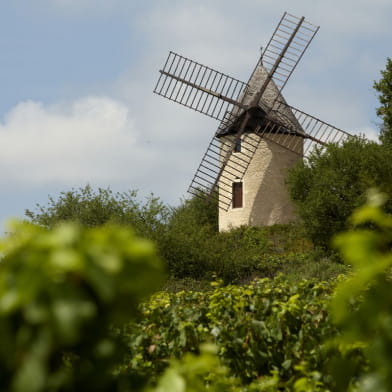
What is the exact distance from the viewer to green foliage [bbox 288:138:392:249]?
75.8ft

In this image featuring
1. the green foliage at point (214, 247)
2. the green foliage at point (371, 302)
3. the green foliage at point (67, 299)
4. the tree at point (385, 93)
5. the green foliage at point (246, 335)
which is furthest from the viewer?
the tree at point (385, 93)

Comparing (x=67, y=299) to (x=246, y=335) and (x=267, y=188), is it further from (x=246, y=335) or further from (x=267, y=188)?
(x=267, y=188)

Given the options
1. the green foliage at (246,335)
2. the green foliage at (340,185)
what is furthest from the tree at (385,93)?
the green foliage at (246,335)

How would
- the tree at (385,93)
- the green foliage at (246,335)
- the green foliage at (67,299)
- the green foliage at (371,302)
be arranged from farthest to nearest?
the tree at (385,93)
the green foliage at (246,335)
the green foliage at (371,302)
the green foliage at (67,299)

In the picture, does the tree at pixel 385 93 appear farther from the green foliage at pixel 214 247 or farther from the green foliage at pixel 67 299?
the green foliage at pixel 67 299

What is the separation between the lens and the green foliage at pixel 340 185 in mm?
23109

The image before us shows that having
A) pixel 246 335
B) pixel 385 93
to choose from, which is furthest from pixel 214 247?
pixel 246 335

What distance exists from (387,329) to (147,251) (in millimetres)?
626

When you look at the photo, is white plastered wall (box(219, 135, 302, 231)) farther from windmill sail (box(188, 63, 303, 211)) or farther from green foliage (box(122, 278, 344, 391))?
green foliage (box(122, 278, 344, 391))

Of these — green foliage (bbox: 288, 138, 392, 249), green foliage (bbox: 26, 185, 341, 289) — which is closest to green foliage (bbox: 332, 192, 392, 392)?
green foliage (bbox: 26, 185, 341, 289)

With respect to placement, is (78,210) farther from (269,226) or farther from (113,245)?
(113,245)

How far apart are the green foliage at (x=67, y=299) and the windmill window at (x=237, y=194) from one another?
87.1 ft

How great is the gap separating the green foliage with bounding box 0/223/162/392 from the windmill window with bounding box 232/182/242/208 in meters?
26.6

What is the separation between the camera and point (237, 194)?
28281 millimetres
